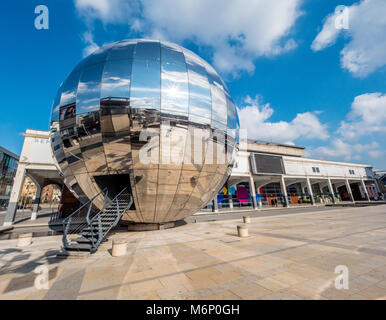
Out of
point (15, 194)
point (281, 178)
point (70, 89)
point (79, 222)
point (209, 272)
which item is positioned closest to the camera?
point (209, 272)

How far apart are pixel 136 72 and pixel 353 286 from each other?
8.52m

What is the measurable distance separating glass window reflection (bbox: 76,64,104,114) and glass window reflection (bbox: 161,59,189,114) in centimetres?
254

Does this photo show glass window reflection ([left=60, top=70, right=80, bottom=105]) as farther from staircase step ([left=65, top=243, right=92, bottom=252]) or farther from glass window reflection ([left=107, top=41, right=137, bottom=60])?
staircase step ([left=65, top=243, right=92, bottom=252])

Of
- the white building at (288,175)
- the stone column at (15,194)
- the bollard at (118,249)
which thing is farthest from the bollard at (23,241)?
the white building at (288,175)

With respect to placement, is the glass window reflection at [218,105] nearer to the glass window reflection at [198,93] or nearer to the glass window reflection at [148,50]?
the glass window reflection at [198,93]

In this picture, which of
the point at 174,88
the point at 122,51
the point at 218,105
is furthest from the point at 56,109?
the point at 218,105

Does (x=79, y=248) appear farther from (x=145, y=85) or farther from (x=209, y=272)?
(x=145, y=85)

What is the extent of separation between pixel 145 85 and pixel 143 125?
160 cm

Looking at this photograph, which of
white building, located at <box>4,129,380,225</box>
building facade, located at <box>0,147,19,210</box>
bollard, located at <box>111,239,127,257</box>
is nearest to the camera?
bollard, located at <box>111,239,127,257</box>

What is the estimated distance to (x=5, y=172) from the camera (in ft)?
179

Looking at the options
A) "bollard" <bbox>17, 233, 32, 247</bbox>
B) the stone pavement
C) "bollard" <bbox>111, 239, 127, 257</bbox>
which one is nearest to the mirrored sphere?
"bollard" <bbox>111, 239, 127, 257</bbox>

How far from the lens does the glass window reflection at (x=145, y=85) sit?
247 inches

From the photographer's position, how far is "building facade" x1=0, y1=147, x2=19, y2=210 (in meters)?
51.8
